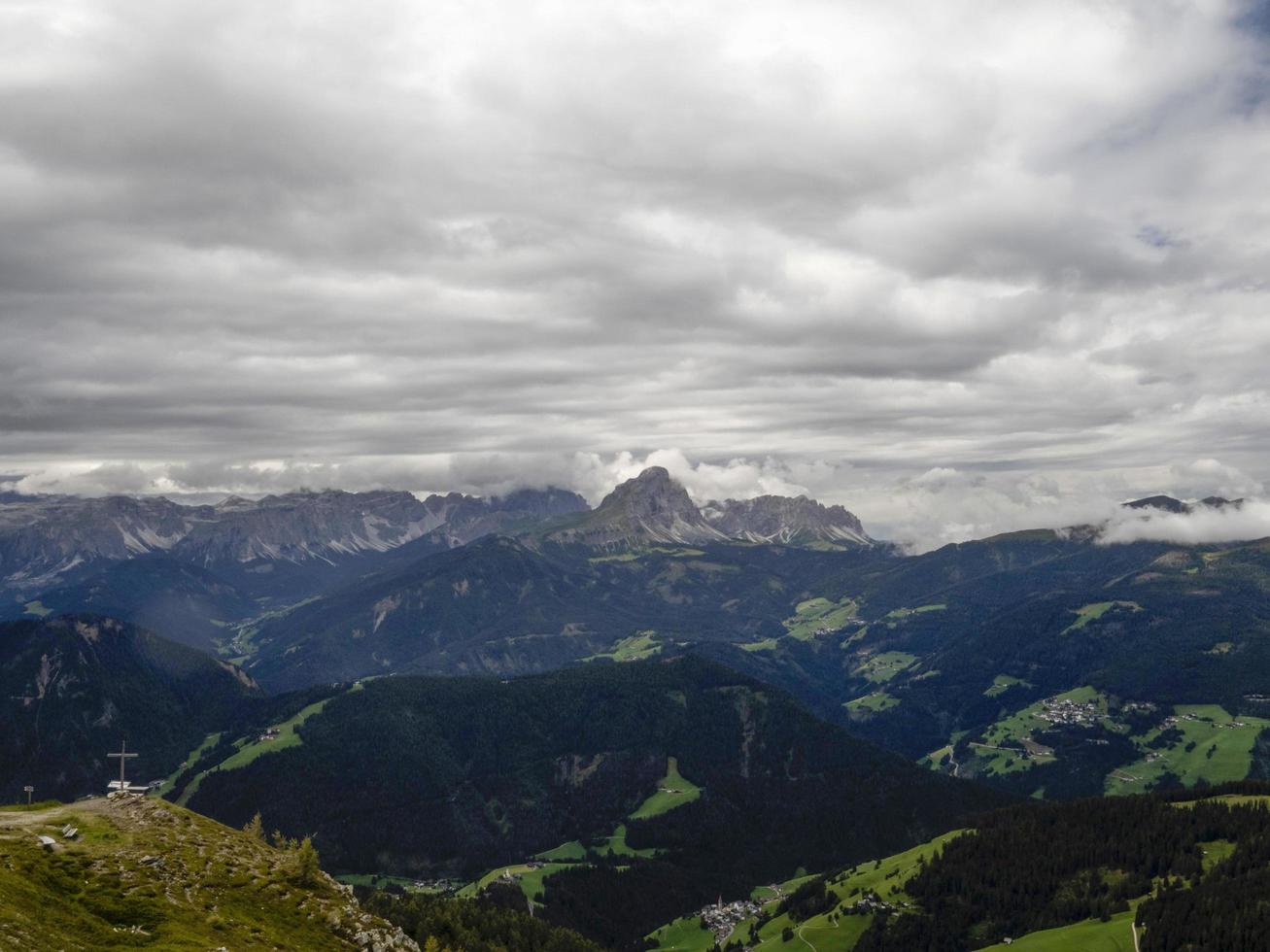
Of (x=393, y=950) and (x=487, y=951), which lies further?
(x=487, y=951)

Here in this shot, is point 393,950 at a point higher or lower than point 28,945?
lower

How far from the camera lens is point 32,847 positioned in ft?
332

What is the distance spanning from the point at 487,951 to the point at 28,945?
454ft

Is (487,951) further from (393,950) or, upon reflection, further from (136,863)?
(136,863)

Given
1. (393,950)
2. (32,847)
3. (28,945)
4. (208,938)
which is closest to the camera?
(28,945)

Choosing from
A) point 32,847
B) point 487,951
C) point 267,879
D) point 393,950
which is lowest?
point 487,951

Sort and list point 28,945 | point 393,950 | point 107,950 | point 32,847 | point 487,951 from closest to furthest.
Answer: point 28,945
point 107,950
point 32,847
point 393,950
point 487,951

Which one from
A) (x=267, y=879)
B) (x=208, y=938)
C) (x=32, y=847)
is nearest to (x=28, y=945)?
(x=208, y=938)

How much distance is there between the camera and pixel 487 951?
651 feet

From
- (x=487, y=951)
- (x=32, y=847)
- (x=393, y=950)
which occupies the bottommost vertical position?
(x=487, y=951)

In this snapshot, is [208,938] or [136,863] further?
[136,863]

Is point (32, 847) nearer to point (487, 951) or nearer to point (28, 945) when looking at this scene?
point (28, 945)

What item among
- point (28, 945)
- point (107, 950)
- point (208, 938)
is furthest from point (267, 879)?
point (28, 945)

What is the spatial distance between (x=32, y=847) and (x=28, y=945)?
2954 centimetres
